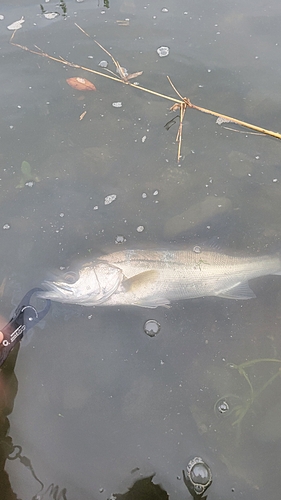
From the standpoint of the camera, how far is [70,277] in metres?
3.44

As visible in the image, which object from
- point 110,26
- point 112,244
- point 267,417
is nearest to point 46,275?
point 112,244

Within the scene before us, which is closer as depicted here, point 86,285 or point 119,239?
point 86,285

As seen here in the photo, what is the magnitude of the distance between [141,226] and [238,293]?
1237mm

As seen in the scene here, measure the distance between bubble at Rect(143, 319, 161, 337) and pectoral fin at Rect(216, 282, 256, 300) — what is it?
→ 2.25 ft

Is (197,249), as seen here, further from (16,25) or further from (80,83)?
(16,25)

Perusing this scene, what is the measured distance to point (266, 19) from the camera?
16.4 feet

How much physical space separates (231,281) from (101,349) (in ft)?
4.70

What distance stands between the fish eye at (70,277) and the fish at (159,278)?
1.2 inches

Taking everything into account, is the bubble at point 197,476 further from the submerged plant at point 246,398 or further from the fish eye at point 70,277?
the fish eye at point 70,277

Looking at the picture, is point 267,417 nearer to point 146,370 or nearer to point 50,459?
point 146,370

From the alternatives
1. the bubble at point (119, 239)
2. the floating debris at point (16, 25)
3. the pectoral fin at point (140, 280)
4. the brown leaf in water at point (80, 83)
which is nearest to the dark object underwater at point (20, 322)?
the pectoral fin at point (140, 280)

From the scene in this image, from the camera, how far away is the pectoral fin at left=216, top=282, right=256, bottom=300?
11.0ft

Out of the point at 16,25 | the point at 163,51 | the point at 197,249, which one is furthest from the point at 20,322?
the point at 16,25

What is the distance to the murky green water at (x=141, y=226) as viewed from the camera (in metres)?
2.80
